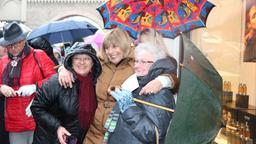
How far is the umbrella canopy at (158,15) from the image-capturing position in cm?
368

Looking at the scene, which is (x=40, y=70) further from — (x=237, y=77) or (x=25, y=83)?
(x=237, y=77)

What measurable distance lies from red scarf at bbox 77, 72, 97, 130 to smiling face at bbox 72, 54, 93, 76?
0.04m

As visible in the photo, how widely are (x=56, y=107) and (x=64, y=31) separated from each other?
8.89ft

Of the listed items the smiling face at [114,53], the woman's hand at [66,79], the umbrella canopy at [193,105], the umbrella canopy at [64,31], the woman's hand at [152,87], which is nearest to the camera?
the umbrella canopy at [193,105]

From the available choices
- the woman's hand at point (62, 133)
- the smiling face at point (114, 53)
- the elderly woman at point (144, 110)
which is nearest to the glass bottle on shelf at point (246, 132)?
the smiling face at point (114, 53)

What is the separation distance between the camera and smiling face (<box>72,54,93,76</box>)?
3334mm

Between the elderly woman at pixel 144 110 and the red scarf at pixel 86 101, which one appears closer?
the elderly woman at pixel 144 110

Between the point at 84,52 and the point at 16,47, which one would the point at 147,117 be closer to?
the point at 84,52

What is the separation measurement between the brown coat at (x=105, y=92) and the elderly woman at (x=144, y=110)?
1.76 feet

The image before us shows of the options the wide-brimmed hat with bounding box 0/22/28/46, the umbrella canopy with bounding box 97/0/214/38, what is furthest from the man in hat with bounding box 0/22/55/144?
the umbrella canopy with bounding box 97/0/214/38

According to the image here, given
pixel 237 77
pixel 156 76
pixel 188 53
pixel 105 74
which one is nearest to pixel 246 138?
pixel 237 77

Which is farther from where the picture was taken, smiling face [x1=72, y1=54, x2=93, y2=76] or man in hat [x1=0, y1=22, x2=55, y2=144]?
man in hat [x1=0, y1=22, x2=55, y2=144]

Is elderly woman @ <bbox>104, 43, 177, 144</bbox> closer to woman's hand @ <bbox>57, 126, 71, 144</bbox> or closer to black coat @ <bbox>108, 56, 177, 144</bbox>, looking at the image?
black coat @ <bbox>108, 56, 177, 144</bbox>

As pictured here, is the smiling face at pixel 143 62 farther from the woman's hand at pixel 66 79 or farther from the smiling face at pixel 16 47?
the smiling face at pixel 16 47
